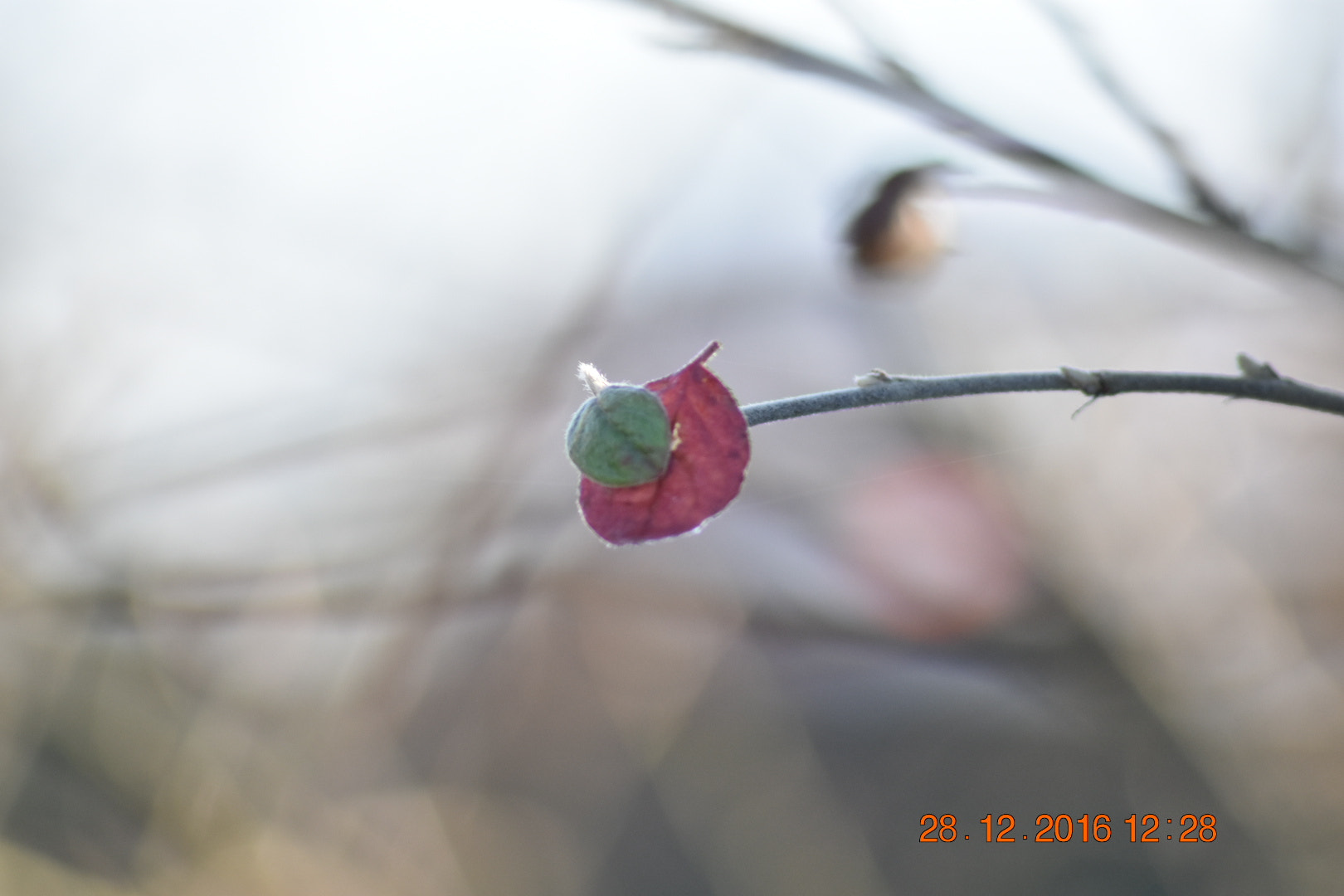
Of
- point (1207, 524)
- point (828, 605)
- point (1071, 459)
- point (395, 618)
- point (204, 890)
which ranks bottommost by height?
point (204, 890)

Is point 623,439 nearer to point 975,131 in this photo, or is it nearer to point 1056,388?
point 1056,388

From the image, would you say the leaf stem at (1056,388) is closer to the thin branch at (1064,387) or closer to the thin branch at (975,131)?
the thin branch at (1064,387)

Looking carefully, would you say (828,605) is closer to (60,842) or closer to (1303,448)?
(1303,448)

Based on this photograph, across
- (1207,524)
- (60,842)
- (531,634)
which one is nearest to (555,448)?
(531,634)
